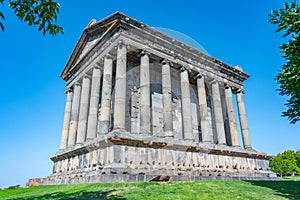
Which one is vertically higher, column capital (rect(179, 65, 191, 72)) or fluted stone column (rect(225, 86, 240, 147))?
column capital (rect(179, 65, 191, 72))

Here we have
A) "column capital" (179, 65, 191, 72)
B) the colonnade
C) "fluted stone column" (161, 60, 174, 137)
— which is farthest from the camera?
"column capital" (179, 65, 191, 72)

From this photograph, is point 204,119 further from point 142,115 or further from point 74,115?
point 74,115

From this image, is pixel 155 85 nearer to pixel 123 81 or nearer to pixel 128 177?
pixel 123 81

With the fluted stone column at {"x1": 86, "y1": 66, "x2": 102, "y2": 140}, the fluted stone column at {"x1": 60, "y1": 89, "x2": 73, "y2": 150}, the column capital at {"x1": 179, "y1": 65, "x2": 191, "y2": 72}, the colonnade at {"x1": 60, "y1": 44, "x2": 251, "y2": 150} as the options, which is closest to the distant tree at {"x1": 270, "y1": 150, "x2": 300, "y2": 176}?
the colonnade at {"x1": 60, "y1": 44, "x2": 251, "y2": 150}

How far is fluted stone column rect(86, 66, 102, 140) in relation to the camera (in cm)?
1684

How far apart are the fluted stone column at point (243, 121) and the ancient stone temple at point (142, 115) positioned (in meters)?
0.10

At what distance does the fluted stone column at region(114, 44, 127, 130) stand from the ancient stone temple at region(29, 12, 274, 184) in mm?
66

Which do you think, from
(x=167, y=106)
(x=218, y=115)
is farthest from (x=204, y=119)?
(x=167, y=106)

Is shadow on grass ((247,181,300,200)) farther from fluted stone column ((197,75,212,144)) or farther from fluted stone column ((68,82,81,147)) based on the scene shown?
fluted stone column ((68,82,81,147))

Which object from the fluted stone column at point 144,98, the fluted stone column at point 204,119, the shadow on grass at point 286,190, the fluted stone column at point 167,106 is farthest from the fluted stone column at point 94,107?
the shadow on grass at point 286,190

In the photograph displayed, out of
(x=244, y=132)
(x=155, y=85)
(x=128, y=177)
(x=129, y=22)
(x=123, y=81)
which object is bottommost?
(x=128, y=177)

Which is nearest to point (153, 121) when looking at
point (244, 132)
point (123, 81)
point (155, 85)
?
point (155, 85)

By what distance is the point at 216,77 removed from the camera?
23.6 m

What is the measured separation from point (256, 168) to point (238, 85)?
970 cm
